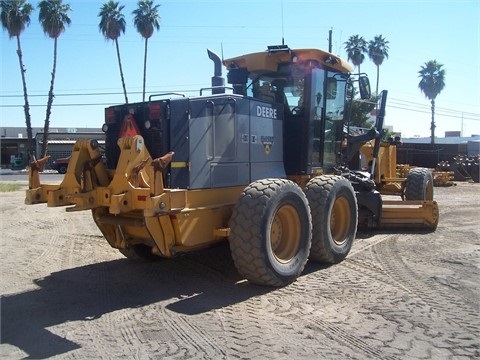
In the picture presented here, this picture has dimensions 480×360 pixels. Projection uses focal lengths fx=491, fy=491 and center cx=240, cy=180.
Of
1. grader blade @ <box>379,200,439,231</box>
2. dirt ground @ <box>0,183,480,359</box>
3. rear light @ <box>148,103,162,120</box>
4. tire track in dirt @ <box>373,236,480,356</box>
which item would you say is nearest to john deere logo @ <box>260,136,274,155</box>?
rear light @ <box>148,103,162,120</box>

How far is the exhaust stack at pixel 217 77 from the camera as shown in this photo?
21.8 ft

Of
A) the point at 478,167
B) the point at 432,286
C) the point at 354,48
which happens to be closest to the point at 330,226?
the point at 432,286

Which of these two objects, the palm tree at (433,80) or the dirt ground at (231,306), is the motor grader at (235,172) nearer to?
the dirt ground at (231,306)

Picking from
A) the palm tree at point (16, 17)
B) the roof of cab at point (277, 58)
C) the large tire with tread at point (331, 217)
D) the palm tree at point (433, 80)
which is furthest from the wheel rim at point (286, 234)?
the palm tree at point (433, 80)

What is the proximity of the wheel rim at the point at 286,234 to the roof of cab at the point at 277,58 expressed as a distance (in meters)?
2.44

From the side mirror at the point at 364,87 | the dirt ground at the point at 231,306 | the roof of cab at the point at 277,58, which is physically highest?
the roof of cab at the point at 277,58

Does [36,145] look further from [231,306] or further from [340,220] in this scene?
[231,306]

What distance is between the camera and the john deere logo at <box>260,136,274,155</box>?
22.4 ft

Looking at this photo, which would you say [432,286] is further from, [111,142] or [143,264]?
[111,142]

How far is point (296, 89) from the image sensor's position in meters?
7.46

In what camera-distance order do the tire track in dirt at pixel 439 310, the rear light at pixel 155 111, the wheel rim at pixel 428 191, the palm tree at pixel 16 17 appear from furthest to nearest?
the palm tree at pixel 16 17 → the wheel rim at pixel 428 191 → the rear light at pixel 155 111 → the tire track in dirt at pixel 439 310

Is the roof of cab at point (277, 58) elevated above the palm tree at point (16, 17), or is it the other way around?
the palm tree at point (16, 17)

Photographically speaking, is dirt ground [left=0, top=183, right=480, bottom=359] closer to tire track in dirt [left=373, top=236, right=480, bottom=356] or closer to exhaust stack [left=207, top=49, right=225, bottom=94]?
tire track in dirt [left=373, top=236, right=480, bottom=356]

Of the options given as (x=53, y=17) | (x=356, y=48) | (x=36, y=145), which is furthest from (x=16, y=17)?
(x=356, y=48)
